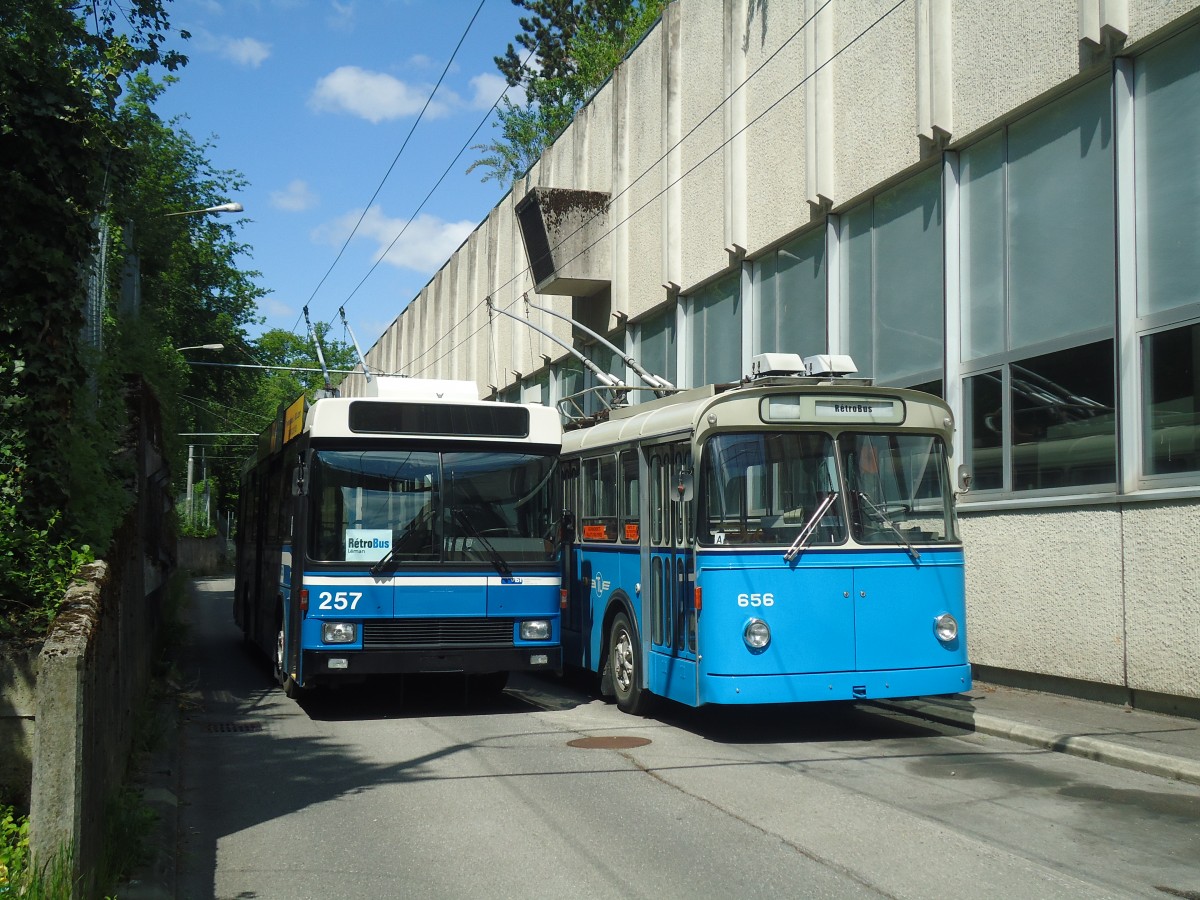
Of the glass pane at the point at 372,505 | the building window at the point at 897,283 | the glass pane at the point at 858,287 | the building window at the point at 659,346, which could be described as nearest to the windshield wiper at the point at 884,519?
the glass pane at the point at 372,505

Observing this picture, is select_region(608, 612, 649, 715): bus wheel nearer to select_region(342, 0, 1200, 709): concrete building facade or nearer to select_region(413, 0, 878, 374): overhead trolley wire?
select_region(342, 0, 1200, 709): concrete building facade

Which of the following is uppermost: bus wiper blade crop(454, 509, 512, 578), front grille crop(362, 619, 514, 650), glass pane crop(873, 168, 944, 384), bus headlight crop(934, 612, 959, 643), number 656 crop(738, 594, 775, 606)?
glass pane crop(873, 168, 944, 384)

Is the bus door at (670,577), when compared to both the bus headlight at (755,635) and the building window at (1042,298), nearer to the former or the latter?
the bus headlight at (755,635)

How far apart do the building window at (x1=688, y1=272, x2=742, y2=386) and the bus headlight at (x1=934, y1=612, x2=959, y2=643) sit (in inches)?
429

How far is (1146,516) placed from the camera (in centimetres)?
1145

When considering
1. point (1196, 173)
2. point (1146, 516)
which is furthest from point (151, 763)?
point (1196, 173)

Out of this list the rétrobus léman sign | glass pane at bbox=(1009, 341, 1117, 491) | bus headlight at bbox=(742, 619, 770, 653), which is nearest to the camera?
bus headlight at bbox=(742, 619, 770, 653)

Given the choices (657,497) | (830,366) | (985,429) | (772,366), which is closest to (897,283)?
(985,429)

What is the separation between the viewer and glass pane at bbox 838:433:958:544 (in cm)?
1036

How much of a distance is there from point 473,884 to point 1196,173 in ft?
30.0

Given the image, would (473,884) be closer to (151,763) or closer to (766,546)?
(151,763)

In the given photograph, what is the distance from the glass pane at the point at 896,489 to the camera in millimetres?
10359

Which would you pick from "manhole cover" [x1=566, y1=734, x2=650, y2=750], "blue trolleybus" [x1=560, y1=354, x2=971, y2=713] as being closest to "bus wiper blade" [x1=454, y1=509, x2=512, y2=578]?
"blue trolleybus" [x1=560, y1=354, x2=971, y2=713]

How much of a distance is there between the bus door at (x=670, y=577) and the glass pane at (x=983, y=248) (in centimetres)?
516
